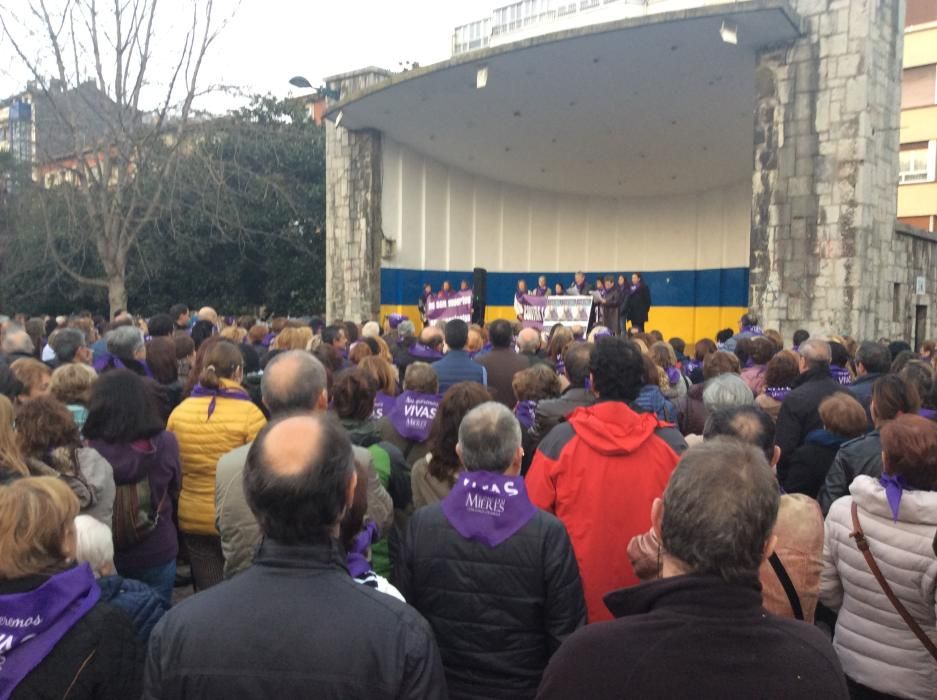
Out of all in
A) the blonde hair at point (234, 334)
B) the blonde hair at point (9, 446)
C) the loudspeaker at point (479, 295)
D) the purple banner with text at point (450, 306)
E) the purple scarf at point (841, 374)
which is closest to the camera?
the blonde hair at point (9, 446)

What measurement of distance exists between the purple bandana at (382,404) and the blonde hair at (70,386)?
146cm

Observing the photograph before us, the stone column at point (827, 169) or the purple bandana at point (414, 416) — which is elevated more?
the stone column at point (827, 169)

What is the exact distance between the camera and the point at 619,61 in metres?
13.6

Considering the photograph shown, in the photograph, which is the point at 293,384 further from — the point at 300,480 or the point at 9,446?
the point at 300,480

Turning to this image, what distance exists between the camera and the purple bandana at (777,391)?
16.3 ft

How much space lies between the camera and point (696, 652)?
1.32 m

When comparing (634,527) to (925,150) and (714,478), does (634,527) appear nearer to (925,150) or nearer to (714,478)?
(714,478)

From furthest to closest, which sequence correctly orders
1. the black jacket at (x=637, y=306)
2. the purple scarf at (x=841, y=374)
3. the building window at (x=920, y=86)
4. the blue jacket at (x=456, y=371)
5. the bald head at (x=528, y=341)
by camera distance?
the building window at (x=920, y=86), the black jacket at (x=637, y=306), the bald head at (x=528, y=341), the purple scarf at (x=841, y=374), the blue jacket at (x=456, y=371)

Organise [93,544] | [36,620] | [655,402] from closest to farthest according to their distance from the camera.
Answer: [36,620] → [93,544] → [655,402]

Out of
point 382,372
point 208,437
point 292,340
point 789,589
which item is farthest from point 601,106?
point 789,589

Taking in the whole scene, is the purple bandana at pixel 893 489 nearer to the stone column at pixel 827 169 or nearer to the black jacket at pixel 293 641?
the black jacket at pixel 293 641

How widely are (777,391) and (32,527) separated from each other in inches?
171

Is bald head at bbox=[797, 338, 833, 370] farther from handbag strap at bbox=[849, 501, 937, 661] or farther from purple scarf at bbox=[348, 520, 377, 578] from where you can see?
purple scarf at bbox=[348, 520, 377, 578]

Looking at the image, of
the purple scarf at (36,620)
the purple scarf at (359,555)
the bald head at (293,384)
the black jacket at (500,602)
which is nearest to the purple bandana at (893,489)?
the black jacket at (500,602)
